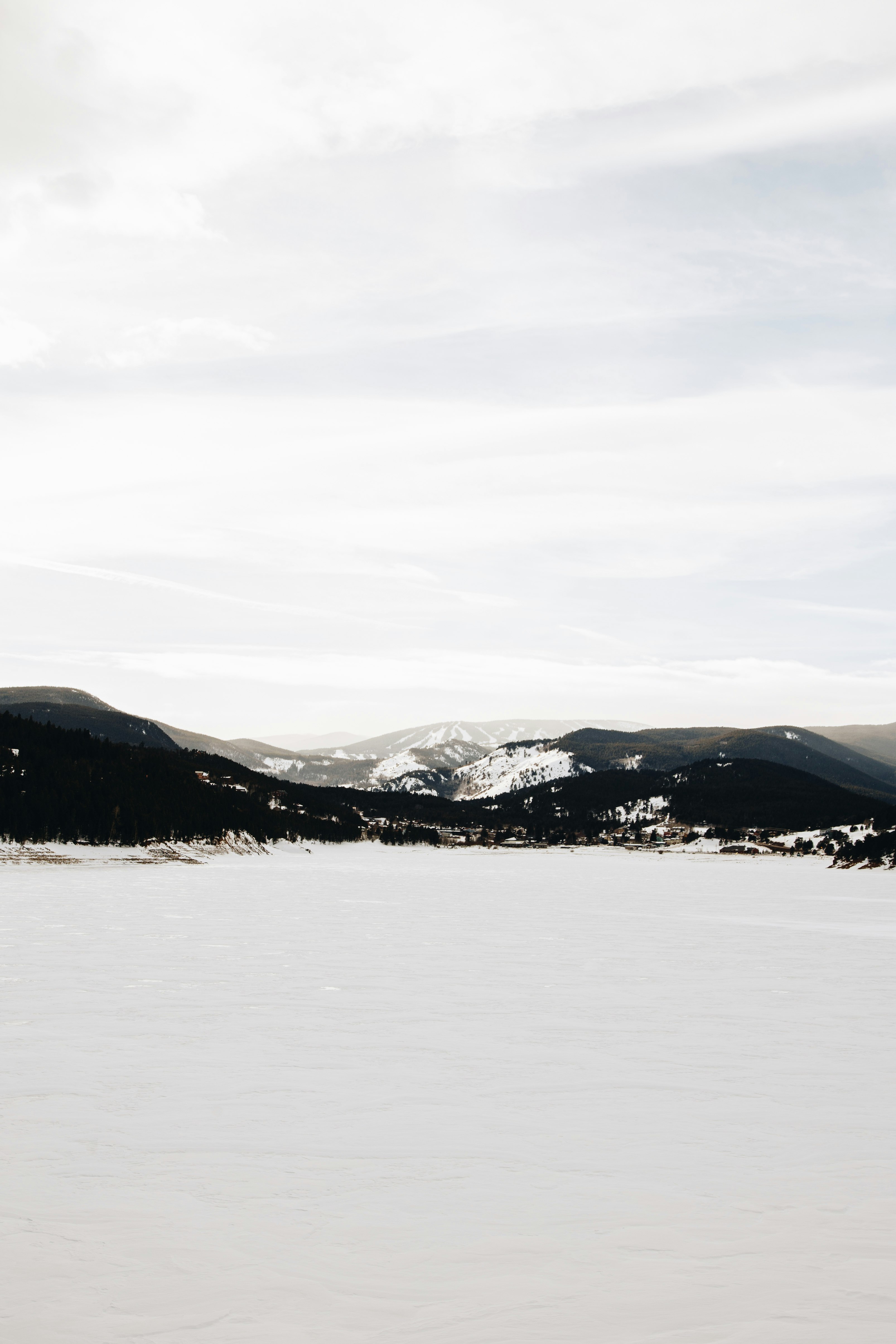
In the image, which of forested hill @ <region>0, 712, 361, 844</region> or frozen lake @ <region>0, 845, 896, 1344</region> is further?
forested hill @ <region>0, 712, 361, 844</region>

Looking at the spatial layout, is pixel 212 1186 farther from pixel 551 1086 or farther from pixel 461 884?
pixel 461 884

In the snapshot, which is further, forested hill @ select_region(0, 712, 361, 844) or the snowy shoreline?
forested hill @ select_region(0, 712, 361, 844)

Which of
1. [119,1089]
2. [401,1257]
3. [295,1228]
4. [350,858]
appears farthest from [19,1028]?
[350,858]

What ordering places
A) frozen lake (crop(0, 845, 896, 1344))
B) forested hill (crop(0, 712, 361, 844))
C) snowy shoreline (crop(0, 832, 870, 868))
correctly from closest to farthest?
frozen lake (crop(0, 845, 896, 1344)) → snowy shoreline (crop(0, 832, 870, 868)) → forested hill (crop(0, 712, 361, 844))

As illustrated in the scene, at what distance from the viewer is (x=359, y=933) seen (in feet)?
120

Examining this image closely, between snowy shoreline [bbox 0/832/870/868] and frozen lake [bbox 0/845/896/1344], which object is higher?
frozen lake [bbox 0/845/896/1344]

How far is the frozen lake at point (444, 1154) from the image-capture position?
727cm

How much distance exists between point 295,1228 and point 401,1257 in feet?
3.71

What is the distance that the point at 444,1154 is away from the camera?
10727 millimetres

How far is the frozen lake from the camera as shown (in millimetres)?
7270

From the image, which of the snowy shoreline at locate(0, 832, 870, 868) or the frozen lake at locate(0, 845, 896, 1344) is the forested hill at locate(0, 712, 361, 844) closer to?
the snowy shoreline at locate(0, 832, 870, 868)

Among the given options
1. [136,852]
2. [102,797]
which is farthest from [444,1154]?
[102,797]

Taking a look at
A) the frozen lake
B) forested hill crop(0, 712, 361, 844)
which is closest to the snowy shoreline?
forested hill crop(0, 712, 361, 844)

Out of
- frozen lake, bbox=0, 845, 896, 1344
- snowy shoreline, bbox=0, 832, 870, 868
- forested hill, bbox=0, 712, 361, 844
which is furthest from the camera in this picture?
forested hill, bbox=0, 712, 361, 844
